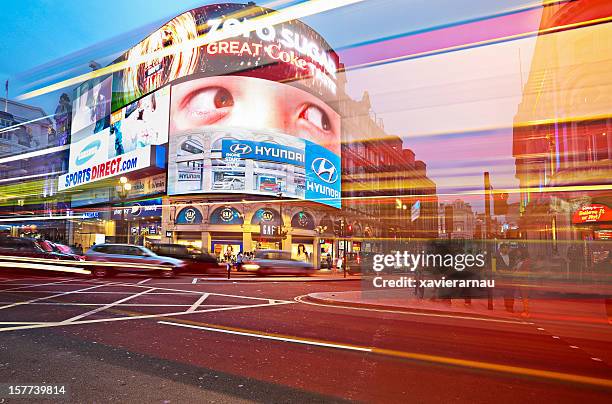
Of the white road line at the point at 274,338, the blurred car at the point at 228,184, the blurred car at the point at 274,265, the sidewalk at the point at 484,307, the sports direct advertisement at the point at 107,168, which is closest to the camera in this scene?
the white road line at the point at 274,338

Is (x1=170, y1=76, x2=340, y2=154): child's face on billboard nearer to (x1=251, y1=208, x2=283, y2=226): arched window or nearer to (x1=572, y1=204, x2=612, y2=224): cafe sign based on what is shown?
(x1=251, y1=208, x2=283, y2=226): arched window

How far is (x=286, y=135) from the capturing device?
152 ft

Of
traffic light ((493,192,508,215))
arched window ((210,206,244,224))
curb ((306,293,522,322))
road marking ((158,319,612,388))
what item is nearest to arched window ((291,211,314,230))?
arched window ((210,206,244,224))

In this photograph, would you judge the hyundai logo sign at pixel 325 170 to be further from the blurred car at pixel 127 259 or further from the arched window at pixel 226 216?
the blurred car at pixel 127 259

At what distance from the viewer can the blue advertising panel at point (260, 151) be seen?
43625 mm

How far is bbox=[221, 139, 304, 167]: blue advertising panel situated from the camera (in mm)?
43625

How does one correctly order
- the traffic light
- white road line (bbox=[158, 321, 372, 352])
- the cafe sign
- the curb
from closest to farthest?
white road line (bbox=[158, 321, 372, 352]) < the curb < the cafe sign < the traffic light

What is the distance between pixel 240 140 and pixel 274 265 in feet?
71.0

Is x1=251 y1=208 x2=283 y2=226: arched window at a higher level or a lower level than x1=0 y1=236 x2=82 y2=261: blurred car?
higher

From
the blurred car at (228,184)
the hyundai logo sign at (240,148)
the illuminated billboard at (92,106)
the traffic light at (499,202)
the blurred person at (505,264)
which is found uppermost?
the illuminated billboard at (92,106)

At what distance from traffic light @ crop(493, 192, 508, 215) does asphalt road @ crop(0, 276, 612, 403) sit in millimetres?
→ 8292

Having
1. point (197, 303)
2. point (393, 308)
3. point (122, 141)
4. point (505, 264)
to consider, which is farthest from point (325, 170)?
point (197, 303)

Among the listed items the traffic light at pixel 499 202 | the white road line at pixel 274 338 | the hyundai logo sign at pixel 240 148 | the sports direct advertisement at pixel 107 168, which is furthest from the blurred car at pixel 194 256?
the sports direct advertisement at pixel 107 168

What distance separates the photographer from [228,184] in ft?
141
